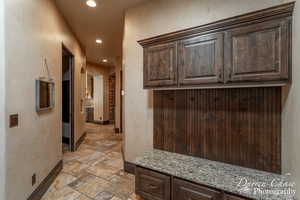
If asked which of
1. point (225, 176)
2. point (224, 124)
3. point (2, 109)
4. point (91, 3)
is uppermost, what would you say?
point (91, 3)

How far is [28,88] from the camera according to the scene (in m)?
1.83

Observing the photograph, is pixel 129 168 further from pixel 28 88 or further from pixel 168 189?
pixel 28 88

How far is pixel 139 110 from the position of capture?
8.75 ft

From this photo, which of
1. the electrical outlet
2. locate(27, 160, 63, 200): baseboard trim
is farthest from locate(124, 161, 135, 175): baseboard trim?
the electrical outlet

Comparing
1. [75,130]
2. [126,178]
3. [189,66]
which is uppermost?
[189,66]

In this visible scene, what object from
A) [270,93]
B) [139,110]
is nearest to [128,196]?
[139,110]

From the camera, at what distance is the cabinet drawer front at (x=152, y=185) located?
1.72 meters

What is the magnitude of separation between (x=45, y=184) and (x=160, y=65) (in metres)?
2.41

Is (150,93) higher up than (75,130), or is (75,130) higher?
(150,93)

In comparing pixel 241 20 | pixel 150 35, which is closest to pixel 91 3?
pixel 150 35

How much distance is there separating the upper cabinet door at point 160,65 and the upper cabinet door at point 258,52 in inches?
24.6

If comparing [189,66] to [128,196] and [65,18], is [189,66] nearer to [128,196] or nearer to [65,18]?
[128,196]

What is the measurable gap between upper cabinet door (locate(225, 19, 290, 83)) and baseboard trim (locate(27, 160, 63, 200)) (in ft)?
8.86

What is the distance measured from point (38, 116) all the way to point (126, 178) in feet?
5.48
